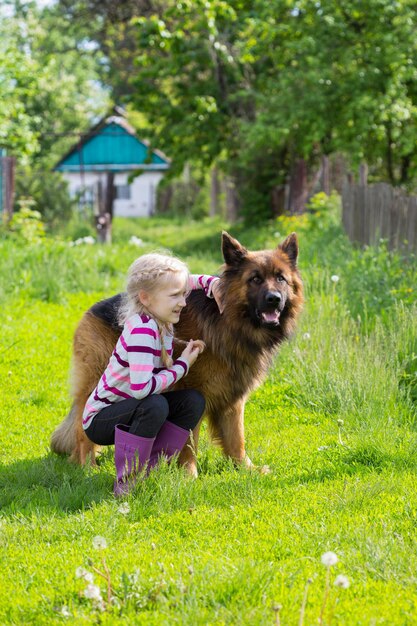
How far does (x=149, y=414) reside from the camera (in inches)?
167

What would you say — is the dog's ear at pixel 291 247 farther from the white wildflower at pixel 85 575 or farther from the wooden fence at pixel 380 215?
the wooden fence at pixel 380 215

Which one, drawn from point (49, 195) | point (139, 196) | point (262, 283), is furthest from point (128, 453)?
point (139, 196)

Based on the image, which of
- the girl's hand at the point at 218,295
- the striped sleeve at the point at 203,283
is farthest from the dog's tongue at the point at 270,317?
the striped sleeve at the point at 203,283

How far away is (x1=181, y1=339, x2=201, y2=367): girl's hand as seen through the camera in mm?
4480

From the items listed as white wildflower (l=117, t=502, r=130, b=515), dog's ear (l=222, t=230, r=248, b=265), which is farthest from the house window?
white wildflower (l=117, t=502, r=130, b=515)

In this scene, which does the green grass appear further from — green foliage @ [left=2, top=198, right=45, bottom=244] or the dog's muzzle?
green foliage @ [left=2, top=198, right=45, bottom=244]

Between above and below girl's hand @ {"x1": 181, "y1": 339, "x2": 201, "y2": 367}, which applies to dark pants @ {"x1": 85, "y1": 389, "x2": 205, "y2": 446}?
below

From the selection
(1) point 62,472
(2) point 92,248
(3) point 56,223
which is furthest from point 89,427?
(3) point 56,223

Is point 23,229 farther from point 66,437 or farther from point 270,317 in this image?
point 270,317

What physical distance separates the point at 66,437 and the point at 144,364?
0.99 meters

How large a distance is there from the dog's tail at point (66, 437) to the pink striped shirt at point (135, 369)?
343mm

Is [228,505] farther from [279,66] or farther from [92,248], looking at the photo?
[279,66]

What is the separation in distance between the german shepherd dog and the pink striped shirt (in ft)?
0.95

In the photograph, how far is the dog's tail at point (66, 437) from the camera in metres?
4.84
